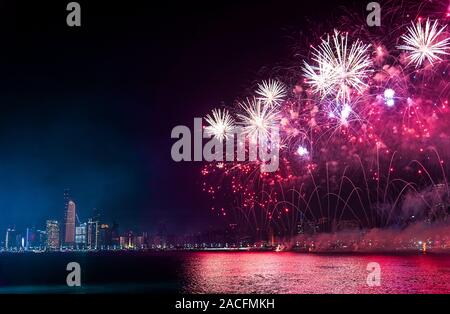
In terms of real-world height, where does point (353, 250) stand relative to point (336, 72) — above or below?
below

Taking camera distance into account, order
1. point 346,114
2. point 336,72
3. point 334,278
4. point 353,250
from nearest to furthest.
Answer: point 336,72, point 346,114, point 334,278, point 353,250

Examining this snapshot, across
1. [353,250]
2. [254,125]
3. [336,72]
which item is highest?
[336,72]

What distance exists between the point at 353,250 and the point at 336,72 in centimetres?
12976

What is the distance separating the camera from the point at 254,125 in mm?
33312

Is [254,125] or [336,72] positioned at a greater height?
[336,72]

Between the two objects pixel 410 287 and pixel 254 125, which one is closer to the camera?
pixel 254 125
